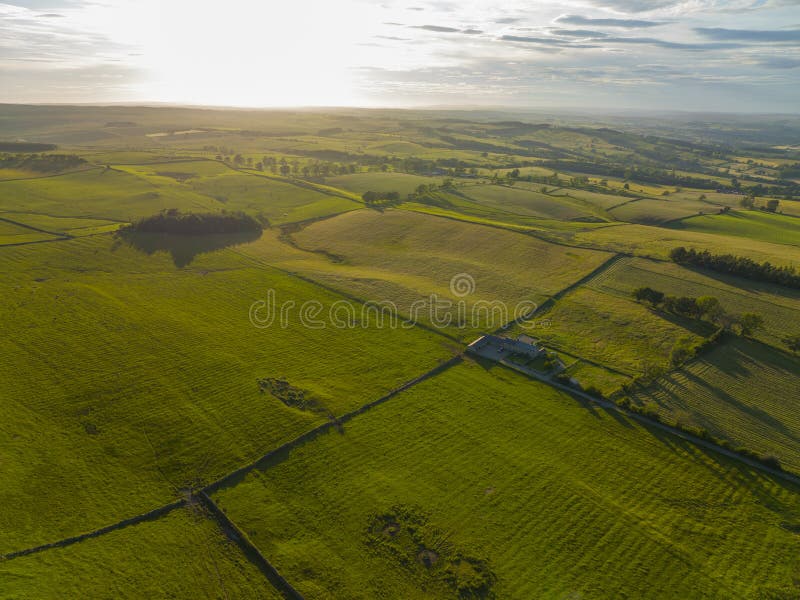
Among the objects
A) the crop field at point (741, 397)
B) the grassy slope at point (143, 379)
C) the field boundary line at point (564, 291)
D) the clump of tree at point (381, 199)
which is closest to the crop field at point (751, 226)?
the field boundary line at point (564, 291)

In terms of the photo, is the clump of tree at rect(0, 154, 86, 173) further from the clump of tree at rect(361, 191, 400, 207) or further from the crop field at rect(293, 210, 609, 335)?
the clump of tree at rect(361, 191, 400, 207)

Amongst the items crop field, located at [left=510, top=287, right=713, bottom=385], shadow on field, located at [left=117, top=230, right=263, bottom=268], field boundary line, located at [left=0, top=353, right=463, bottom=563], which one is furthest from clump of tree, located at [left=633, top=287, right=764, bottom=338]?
shadow on field, located at [left=117, top=230, right=263, bottom=268]

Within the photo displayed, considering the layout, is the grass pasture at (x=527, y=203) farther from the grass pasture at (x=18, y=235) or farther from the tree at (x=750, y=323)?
the grass pasture at (x=18, y=235)

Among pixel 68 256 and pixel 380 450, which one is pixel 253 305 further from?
pixel 68 256

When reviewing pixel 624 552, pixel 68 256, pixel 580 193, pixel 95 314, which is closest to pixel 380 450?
pixel 624 552

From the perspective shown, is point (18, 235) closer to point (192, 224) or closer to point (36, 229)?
point (36, 229)

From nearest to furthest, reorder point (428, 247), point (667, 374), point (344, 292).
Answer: point (667, 374), point (344, 292), point (428, 247)

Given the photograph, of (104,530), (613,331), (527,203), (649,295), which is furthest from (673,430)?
(527,203)
